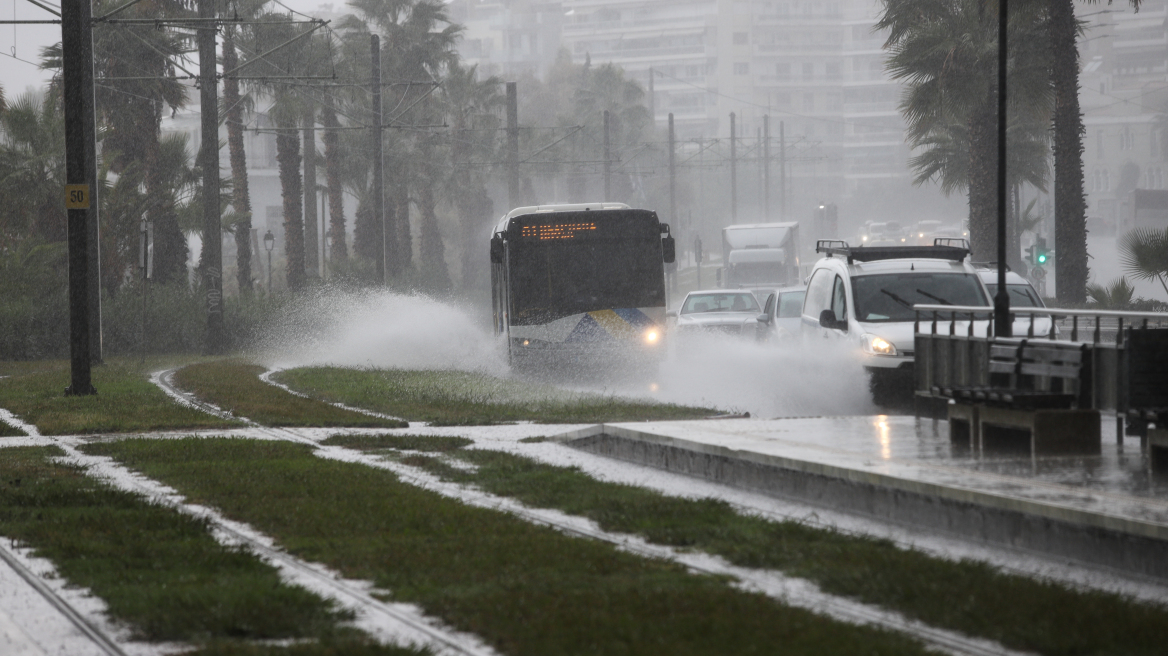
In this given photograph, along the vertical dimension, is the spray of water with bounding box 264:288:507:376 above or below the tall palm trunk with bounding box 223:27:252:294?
below

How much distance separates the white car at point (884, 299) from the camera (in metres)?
16.7

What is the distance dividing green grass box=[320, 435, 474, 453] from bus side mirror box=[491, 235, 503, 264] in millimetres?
9551

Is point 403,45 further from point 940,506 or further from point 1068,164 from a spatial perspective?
point 940,506

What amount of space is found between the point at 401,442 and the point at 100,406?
616cm

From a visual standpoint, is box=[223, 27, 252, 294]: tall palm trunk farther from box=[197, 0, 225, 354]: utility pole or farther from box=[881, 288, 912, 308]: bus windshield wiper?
box=[881, 288, 912, 308]: bus windshield wiper

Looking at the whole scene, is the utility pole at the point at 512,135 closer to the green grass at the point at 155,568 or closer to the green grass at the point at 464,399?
the green grass at the point at 464,399

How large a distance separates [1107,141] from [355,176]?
12405 centimetres

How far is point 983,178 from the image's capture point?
3941 centimetres

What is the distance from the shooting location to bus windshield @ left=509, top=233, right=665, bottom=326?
23.7m

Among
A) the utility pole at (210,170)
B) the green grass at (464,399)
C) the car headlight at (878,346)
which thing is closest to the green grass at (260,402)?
the green grass at (464,399)

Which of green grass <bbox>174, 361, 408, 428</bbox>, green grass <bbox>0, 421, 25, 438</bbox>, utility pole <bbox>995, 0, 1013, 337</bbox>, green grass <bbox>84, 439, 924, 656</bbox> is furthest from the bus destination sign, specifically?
green grass <bbox>84, 439, 924, 656</bbox>

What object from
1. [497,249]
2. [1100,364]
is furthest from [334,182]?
[1100,364]

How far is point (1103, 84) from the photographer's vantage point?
579 ft

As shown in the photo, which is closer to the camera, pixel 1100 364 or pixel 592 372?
pixel 1100 364
